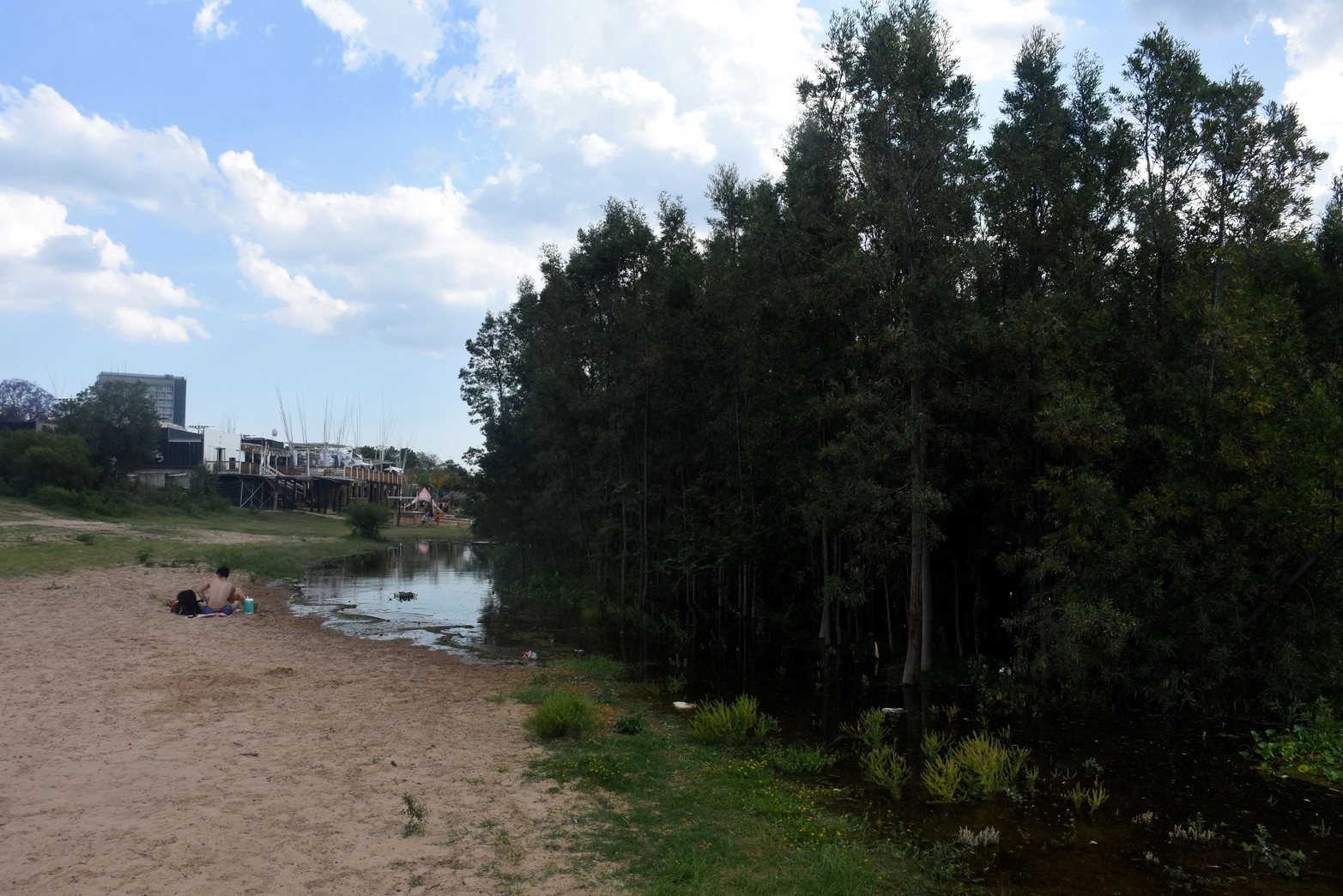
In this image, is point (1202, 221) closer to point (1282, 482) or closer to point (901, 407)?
point (1282, 482)

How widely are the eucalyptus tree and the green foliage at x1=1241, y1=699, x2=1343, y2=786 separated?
5.76m

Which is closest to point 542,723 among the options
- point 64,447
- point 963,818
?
point 963,818

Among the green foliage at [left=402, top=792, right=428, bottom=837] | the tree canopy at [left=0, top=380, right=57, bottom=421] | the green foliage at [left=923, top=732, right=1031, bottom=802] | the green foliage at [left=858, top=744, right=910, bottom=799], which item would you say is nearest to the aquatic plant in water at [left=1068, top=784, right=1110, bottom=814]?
the green foliage at [left=923, top=732, right=1031, bottom=802]

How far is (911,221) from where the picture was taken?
51.9ft

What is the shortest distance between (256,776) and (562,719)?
3743 mm

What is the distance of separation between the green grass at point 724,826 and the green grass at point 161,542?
902 inches

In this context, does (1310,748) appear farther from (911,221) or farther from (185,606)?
(185,606)

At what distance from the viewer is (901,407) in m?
16.0

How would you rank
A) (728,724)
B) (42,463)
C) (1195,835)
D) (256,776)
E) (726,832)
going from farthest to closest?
(42,463), (728,724), (256,776), (1195,835), (726,832)

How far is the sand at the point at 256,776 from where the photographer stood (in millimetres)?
6316

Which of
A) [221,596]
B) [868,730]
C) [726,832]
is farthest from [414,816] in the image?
[221,596]

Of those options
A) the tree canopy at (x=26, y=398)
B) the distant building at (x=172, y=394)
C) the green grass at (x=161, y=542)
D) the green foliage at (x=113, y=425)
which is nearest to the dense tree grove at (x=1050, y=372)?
the green grass at (x=161, y=542)

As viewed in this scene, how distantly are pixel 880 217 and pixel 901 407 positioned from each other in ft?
12.0

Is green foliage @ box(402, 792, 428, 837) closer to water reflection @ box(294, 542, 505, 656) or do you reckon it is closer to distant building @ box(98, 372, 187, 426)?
water reflection @ box(294, 542, 505, 656)
